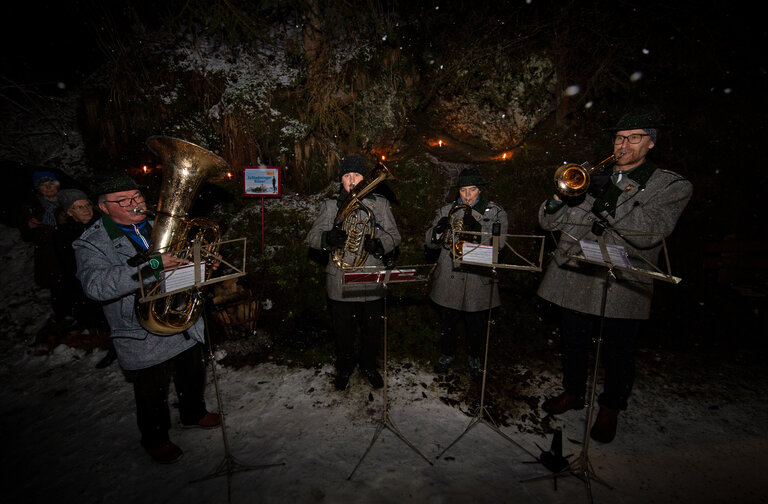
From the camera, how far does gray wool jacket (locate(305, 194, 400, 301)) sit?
3648 millimetres

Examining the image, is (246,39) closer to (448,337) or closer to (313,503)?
(448,337)

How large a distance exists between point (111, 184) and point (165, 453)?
112 inches

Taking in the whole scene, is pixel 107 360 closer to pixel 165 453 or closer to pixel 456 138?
pixel 165 453

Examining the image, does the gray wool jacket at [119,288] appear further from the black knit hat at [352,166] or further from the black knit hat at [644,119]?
the black knit hat at [644,119]

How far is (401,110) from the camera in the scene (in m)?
7.34

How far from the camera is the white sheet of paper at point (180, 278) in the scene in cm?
211

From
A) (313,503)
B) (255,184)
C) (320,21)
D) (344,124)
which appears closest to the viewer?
(313,503)

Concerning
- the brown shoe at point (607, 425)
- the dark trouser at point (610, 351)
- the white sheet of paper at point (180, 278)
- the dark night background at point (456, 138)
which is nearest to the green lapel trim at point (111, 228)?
the white sheet of paper at point (180, 278)

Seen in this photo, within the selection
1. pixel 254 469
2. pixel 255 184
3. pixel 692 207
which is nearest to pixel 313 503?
pixel 254 469

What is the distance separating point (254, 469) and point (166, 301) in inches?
76.6

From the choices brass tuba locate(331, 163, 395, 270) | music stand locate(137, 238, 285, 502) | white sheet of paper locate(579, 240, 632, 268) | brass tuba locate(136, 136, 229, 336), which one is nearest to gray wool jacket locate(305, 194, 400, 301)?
brass tuba locate(331, 163, 395, 270)

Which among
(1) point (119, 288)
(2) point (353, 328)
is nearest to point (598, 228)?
(2) point (353, 328)

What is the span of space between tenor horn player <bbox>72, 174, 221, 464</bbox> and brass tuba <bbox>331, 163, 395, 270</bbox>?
164 cm

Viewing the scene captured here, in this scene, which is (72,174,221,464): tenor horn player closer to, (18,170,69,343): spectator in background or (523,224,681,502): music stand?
(523,224,681,502): music stand
